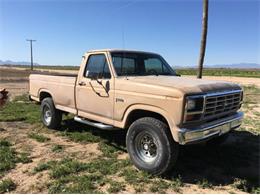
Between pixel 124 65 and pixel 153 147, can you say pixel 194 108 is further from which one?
pixel 124 65

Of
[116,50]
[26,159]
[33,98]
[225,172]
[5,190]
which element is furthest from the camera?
[33,98]

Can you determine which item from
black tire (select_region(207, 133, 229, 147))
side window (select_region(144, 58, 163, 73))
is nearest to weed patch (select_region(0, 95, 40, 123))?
side window (select_region(144, 58, 163, 73))

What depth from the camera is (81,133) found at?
7.26 metres

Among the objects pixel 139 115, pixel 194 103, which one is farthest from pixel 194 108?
pixel 139 115

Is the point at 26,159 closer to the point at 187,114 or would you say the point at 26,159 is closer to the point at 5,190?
the point at 5,190

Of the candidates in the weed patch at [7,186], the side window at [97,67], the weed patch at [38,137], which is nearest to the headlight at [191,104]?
the side window at [97,67]

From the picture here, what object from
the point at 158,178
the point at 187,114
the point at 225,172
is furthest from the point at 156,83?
the point at 225,172

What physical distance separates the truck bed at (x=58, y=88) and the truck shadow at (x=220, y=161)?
107 centimetres

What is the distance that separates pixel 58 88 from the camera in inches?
278

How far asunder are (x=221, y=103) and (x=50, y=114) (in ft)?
14.8

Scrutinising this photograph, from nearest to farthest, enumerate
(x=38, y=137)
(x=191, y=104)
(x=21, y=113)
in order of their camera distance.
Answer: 1. (x=191, y=104)
2. (x=38, y=137)
3. (x=21, y=113)

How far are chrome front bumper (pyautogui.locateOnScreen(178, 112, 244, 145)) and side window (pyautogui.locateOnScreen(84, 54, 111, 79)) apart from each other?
2036mm

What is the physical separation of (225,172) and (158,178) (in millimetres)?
1197

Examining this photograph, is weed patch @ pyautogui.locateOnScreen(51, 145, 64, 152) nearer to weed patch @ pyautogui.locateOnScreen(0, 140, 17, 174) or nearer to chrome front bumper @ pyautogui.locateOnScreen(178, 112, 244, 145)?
weed patch @ pyautogui.locateOnScreen(0, 140, 17, 174)
